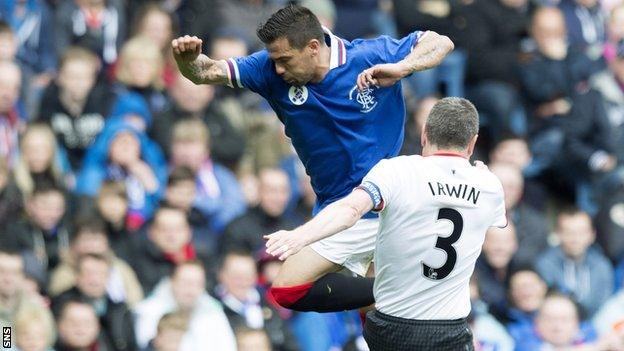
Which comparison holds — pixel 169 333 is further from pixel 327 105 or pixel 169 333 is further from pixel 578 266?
pixel 578 266

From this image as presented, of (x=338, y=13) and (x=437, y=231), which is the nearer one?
(x=437, y=231)

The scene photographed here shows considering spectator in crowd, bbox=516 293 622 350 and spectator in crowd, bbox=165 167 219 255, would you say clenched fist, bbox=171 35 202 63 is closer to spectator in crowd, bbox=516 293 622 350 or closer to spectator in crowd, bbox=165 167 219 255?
spectator in crowd, bbox=165 167 219 255

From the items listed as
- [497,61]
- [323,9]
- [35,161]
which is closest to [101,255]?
[35,161]

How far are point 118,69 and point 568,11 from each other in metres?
4.87

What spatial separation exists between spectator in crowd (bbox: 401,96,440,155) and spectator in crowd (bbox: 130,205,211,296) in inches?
83.4

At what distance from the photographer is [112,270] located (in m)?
12.5

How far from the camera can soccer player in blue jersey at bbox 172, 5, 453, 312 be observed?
29.2 ft

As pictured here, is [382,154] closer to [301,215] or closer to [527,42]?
[301,215]

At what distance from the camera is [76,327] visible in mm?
11758

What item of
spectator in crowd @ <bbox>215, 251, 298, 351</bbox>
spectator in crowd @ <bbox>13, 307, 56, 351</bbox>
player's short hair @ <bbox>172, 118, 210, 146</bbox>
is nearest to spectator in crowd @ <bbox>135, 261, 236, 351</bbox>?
spectator in crowd @ <bbox>215, 251, 298, 351</bbox>

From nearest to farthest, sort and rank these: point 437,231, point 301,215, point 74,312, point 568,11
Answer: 1. point 437,231
2. point 74,312
3. point 301,215
4. point 568,11

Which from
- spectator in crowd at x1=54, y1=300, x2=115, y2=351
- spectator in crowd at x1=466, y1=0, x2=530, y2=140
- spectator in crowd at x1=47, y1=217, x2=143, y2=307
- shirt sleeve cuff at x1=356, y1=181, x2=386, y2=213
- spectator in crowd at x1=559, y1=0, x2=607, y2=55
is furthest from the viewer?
spectator in crowd at x1=559, y1=0, x2=607, y2=55

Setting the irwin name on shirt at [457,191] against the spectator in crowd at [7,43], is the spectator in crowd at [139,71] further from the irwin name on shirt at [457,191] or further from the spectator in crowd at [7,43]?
the irwin name on shirt at [457,191]

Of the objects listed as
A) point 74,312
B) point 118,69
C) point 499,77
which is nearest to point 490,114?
point 499,77
